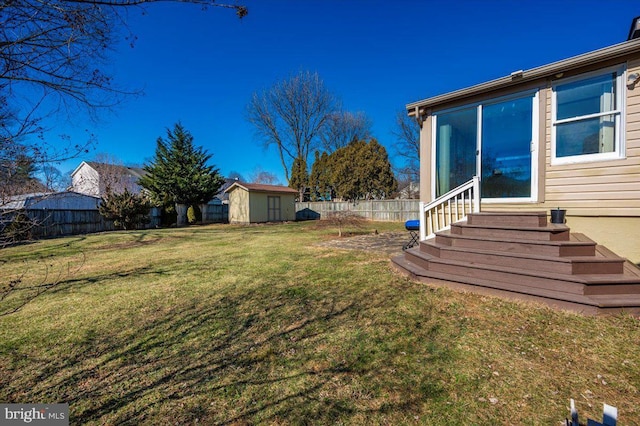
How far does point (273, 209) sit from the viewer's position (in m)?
20.4

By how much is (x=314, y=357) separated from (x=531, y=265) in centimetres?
298

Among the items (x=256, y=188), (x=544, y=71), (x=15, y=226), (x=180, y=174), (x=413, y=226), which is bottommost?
(x=413, y=226)

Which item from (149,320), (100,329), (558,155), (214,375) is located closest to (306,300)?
(214,375)

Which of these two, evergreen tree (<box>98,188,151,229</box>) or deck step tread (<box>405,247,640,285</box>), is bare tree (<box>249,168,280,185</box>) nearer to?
evergreen tree (<box>98,188,151,229</box>)

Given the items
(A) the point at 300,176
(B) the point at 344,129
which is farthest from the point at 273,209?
(B) the point at 344,129

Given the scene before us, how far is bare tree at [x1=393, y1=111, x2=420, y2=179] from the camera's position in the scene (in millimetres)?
22344

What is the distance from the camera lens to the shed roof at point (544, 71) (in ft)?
11.8

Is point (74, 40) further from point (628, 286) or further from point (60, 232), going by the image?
point (60, 232)

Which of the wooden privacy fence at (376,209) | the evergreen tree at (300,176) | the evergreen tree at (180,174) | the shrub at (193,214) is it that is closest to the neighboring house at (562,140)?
the wooden privacy fence at (376,209)

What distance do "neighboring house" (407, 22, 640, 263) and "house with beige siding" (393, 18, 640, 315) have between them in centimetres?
1

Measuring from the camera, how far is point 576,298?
2.83m

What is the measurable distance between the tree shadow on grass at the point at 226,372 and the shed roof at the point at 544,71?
4423 millimetres

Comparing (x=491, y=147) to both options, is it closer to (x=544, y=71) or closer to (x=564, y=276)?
(x=544, y=71)

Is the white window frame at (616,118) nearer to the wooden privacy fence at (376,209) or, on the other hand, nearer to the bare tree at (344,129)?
the wooden privacy fence at (376,209)
